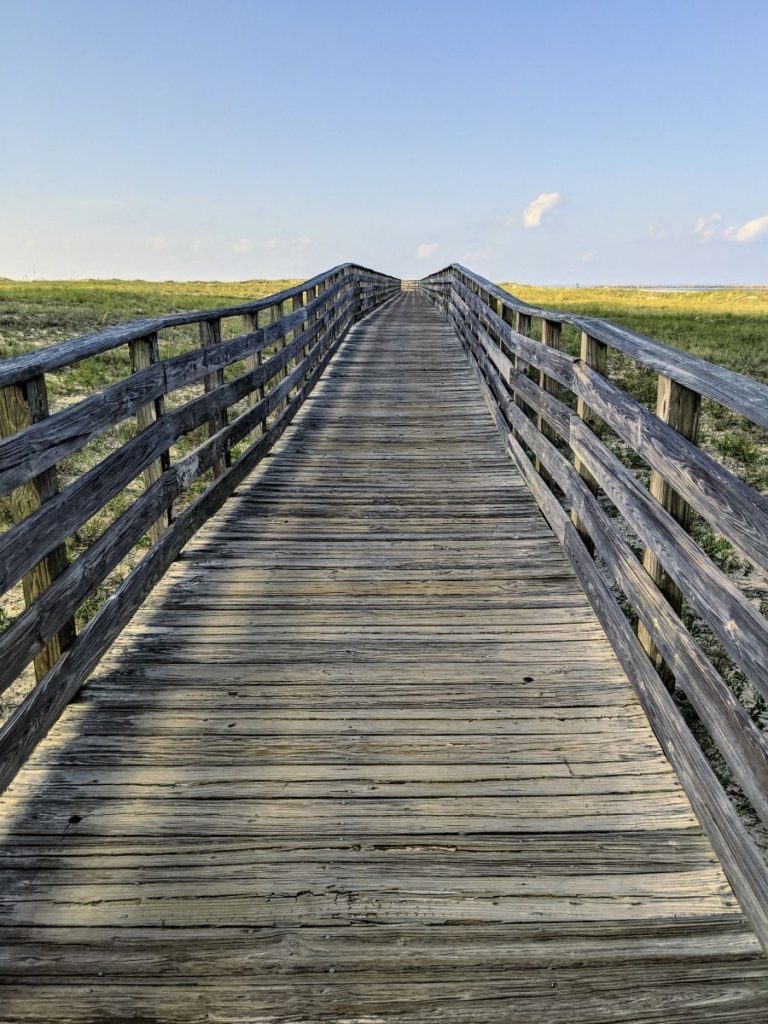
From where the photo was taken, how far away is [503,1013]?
189 cm

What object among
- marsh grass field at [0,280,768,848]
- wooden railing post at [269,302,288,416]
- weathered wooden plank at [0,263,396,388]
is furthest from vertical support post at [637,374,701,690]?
wooden railing post at [269,302,288,416]

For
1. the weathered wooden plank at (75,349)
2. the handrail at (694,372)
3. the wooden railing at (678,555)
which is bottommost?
the wooden railing at (678,555)

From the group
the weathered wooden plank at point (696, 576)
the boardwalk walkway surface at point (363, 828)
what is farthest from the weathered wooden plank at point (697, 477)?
the boardwalk walkway surface at point (363, 828)

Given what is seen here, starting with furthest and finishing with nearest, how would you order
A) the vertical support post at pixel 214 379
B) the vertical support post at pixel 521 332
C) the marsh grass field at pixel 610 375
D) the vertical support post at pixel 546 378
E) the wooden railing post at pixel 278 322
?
the wooden railing post at pixel 278 322 → the vertical support post at pixel 521 332 → the vertical support post at pixel 546 378 → the marsh grass field at pixel 610 375 → the vertical support post at pixel 214 379

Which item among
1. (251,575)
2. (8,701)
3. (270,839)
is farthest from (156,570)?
(270,839)

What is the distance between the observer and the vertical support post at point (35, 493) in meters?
2.76

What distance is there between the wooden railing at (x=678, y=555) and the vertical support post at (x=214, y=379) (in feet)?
7.63

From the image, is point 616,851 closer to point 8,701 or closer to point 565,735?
point 565,735

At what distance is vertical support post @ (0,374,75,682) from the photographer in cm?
276

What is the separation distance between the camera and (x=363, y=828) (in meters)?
2.47

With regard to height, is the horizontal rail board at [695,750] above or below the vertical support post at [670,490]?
below

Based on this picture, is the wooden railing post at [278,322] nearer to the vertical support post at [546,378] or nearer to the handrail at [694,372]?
the vertical support post at [546,378]

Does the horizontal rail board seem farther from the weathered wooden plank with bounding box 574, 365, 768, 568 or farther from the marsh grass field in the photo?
the marsh grass field

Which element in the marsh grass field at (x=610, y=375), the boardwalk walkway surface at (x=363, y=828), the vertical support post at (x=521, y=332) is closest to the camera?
the boardwalk walkway surface at (x=363, y=828)
